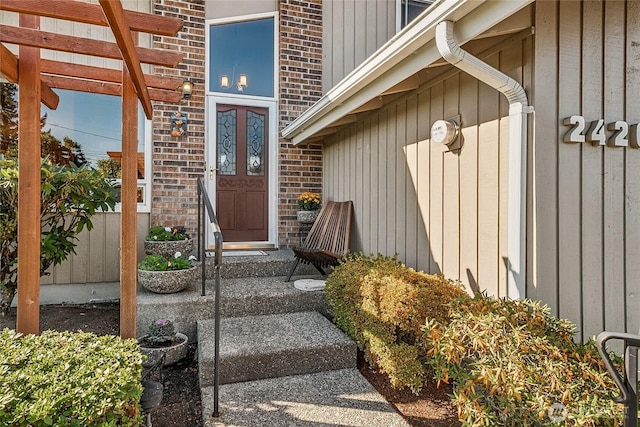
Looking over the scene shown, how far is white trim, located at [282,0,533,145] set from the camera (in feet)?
6.51

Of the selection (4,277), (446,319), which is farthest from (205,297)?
(446,319)

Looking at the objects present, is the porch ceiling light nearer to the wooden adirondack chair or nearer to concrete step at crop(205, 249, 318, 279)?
concrete step at crop(205, 249, 318, 279)

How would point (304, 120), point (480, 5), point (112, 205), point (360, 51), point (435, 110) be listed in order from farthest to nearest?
point (360, 51) → point (304, 120) → point (112, 205) → point (435, 110) → point (480, 5)

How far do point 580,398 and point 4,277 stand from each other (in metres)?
4.26

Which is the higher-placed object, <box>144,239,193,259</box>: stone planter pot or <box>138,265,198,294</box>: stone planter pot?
<box>144,239,193,259</box>: stone planter pot

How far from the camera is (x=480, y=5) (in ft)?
6.52

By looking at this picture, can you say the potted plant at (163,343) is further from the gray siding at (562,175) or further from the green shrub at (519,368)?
the gray siding at (562,175)

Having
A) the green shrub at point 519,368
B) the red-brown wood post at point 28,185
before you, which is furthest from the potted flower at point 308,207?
the red-brown wood post at point 28,185

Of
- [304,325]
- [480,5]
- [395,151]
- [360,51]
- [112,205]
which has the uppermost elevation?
[360,51]

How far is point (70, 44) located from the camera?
2061mm

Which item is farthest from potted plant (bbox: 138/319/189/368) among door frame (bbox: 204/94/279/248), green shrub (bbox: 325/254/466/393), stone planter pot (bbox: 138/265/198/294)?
door frame (bbox: 204/94/279/248)

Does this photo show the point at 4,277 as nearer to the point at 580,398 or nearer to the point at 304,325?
the point at 304,325

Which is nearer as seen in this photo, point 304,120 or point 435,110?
point 435,110

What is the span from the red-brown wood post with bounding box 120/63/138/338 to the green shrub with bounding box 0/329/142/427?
0.30 metres
